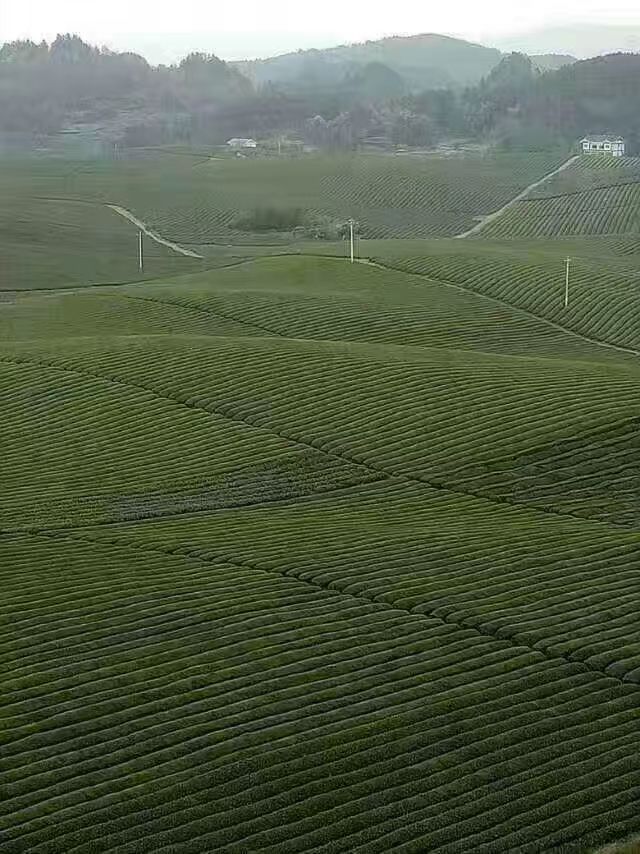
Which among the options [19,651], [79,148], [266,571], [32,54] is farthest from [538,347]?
[32,54]

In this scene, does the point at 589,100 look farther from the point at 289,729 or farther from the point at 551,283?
the point at 289,729

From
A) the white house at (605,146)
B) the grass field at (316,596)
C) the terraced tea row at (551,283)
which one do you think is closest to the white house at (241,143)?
the white house at (605,146)

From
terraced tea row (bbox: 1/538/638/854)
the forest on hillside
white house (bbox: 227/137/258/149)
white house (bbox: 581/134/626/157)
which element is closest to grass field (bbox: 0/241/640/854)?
terraced tea row (bbox: 1/538/638/854)

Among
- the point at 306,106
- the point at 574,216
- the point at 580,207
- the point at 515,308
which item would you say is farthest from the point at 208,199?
the point at 306,106

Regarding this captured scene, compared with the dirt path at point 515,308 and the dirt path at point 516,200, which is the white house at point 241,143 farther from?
the dirt path at point 515,308

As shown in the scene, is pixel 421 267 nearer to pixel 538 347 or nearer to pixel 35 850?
pixel 538 347

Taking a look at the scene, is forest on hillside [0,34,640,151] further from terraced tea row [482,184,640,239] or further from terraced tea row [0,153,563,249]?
terraced tea row [482,184,640,239]
